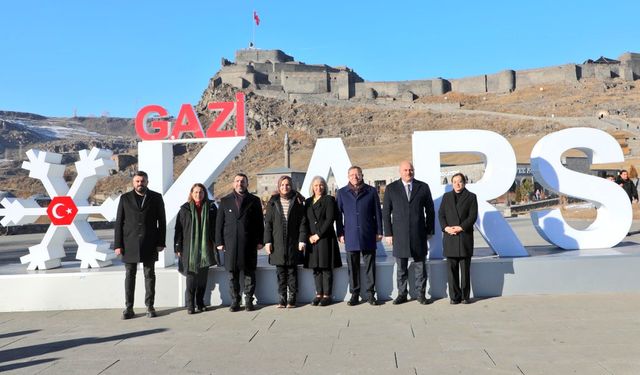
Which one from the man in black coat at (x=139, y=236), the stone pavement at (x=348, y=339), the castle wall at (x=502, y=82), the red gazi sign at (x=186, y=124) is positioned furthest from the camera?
the castle wall at (x=502, y=82)

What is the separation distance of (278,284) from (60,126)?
7410 inches

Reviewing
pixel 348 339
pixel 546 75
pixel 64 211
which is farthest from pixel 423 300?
pixel 546 75

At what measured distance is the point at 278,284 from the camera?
6.57 m

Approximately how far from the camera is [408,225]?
6.39 metres

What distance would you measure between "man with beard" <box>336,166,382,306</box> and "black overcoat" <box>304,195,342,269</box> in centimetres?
15

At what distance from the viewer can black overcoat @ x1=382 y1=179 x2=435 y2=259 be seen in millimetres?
6340

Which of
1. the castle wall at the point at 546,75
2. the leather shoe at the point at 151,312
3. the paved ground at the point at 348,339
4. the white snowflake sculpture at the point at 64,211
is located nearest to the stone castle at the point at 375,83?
the castle wall at the point at 546,75

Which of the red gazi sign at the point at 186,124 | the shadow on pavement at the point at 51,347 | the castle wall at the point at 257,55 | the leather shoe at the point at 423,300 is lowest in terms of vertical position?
the shadow on pavement at the point at 51,347

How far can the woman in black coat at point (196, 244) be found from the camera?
6336 millimetres

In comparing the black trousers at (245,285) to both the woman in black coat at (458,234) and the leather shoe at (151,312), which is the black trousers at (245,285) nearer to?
the leather shoe at (151,312)

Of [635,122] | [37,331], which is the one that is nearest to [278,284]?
[37,331]

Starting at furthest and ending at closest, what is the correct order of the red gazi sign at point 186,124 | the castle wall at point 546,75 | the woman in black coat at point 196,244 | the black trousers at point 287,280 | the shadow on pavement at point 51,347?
1. the castle wall at point 546,75
2. the red gazi sign at point 186,124
3. the black trousers at point 287,280
4. the woman in black coat at point 196,244
5. the shadow on pavement at point 51,347

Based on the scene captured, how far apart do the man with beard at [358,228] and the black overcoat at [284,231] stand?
499mm

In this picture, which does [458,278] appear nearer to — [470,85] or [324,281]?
[324,281]
